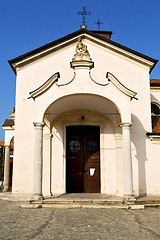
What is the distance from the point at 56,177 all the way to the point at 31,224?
505 cm

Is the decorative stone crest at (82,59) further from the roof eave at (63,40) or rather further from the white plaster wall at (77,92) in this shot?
the roof eave at (63,40)

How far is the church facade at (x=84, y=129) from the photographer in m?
10.6

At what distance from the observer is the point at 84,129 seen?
12.0m

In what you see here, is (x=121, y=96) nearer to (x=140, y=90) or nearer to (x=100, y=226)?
(x=140, y=90)

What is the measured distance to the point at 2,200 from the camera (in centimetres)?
1065

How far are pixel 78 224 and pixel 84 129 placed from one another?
6.26 m

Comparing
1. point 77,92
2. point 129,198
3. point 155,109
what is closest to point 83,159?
point 129,198

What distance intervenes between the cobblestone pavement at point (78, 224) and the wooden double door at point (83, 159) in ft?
11.9

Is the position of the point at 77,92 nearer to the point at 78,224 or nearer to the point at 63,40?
the point at 63,40

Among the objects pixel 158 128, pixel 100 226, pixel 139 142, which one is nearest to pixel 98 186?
pixel 139 142

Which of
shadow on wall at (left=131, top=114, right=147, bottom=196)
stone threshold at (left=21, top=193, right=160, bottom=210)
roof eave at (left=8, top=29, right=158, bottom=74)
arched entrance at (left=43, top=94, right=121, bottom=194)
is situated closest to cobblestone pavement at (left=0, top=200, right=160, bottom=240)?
stone threshold at (left=21, top=193, right=160, bottom=210)

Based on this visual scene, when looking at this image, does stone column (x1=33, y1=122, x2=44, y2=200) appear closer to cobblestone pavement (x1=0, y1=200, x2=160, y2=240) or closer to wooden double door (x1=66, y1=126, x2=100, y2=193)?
cobblestone pavement (x1=0, y1=200, x2=160, y2=240)

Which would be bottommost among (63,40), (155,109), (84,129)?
(84,129)

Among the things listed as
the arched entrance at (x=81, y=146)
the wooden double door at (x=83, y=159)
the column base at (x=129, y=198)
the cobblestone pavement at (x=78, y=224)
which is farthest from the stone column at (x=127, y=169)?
the wooden double door at (x=83, y=159)
